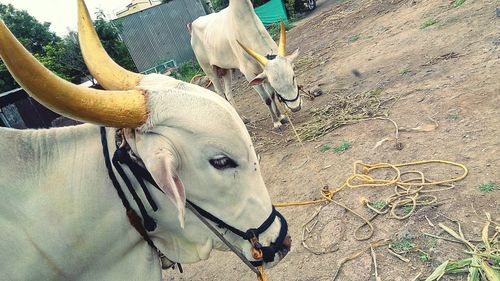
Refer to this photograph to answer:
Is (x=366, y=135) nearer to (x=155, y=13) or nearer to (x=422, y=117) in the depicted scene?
(x=422, y=117)

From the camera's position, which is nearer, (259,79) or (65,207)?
(65,207)

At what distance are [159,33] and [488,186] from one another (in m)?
18.2

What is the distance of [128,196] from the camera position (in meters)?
1.83

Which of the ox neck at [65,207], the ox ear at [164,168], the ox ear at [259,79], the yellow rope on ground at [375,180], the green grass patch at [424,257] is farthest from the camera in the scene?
the ox ear at [259,79]

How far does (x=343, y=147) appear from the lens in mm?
4793

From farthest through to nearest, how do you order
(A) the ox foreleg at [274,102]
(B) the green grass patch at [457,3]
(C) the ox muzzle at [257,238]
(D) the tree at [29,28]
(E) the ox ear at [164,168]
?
(D) the tree at [29,28], (B) the green grass patch at [457,3], (A) the ox foreleg at [274,102], (C) the ox muzzle at [257,238], (E) the ox ear at [164,168]

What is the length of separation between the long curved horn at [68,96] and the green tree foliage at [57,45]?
12.1 m

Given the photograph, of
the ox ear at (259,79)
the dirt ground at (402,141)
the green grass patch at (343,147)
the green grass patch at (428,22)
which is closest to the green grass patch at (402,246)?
the dirt ground at (402,141)

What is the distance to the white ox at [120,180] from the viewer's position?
169 cm

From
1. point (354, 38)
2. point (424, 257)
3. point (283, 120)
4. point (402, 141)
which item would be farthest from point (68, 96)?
point (354, 38)

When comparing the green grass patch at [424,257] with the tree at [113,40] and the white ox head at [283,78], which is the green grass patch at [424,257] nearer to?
the white ox head at [283,78]

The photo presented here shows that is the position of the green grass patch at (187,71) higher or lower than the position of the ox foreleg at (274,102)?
lower

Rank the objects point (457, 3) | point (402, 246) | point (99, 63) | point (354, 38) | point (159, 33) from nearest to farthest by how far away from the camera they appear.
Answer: point (99, 63) → point (402, 246) → point (457, 3) → point (354, 38) → point (159, 33)

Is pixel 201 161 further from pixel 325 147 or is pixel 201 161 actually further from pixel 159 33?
pixel 159 33
